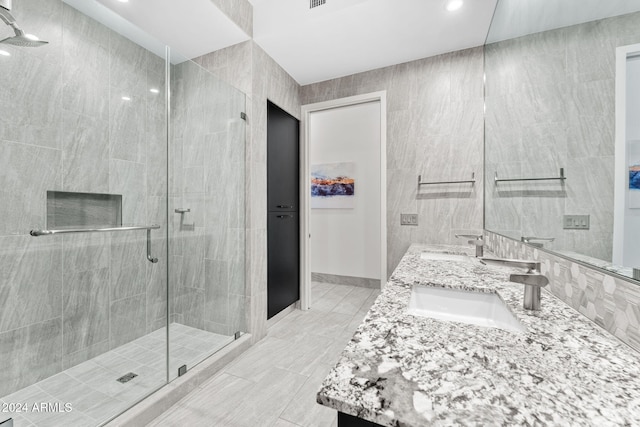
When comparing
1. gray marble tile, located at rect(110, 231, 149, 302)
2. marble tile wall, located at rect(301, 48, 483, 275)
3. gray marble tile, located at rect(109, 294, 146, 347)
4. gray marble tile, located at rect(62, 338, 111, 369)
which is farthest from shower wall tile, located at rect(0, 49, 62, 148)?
marble tile wall, located at rect(301, 48, 483, 275)

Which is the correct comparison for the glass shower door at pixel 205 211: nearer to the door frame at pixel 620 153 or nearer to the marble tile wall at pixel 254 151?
the marble tile wall at pixel 254 151

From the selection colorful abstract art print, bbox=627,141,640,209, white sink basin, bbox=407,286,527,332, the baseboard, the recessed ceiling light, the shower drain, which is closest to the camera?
colorful abstract art print, bbox=627,141,640,209

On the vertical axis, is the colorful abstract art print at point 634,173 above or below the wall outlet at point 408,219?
above

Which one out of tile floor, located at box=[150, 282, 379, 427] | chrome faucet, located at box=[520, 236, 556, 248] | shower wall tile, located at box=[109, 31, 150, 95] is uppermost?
shower wall tile, located at box=[109, 31, 150, 95]

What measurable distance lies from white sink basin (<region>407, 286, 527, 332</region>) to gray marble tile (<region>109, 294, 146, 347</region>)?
2228mm

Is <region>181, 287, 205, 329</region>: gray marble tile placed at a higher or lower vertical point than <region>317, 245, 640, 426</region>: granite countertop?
lower

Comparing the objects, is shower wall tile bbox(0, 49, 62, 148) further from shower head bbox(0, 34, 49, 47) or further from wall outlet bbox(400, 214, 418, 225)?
wall outlet bbox(400, 214, 418, 225)

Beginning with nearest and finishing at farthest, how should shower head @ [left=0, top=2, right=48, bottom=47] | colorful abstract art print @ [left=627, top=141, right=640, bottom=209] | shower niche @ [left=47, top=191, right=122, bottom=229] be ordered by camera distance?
colorful abstract art print @ [left=627, top=141, right=640, bottom=209] → shower head @ [left=0, top=2, right=48, bottom=47] → shower niche @ [left=47, top=191, right=122, bottom=229]

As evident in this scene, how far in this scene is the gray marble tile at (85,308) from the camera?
5.62ft

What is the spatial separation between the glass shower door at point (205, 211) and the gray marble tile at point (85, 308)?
1.96 feet

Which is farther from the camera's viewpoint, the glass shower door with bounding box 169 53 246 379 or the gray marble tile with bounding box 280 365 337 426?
the glass shower door with bounding box 169 53 246 379

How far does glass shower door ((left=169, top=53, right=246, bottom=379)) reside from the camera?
6.07ft

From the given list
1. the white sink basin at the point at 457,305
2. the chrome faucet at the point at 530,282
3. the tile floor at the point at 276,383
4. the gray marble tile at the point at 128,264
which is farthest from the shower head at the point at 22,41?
the chrome faucet at the point at 530,282

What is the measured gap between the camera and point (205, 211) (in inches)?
80.0
